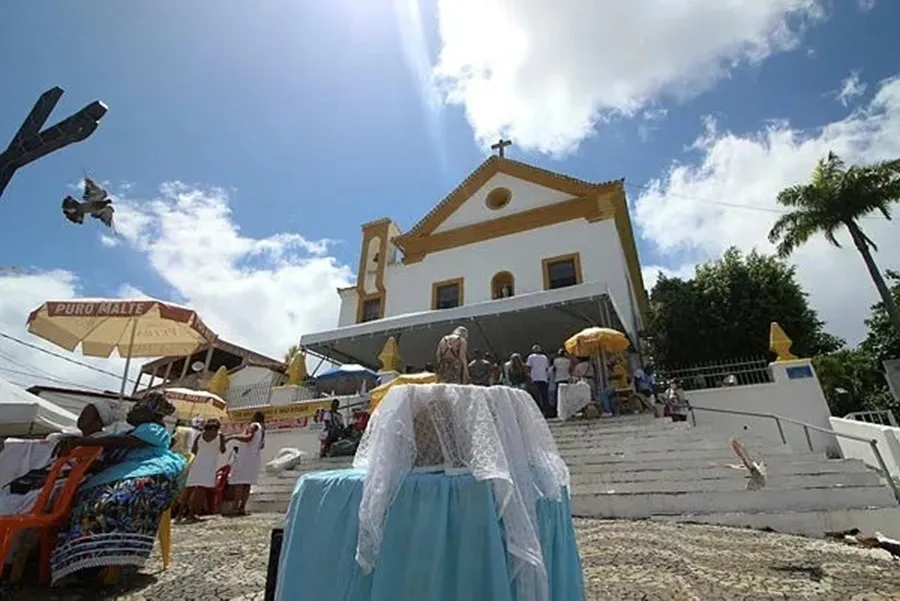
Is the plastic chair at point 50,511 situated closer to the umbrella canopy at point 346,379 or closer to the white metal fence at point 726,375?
the umbrella canopy at point 346,379

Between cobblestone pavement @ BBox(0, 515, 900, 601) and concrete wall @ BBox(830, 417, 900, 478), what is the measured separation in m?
2.69

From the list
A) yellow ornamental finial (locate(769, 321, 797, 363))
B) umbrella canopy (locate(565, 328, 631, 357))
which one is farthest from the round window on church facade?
yellow ornamental finial (locate(769, 321, 797, 363))

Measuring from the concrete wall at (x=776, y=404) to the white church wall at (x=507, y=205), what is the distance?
9.93m

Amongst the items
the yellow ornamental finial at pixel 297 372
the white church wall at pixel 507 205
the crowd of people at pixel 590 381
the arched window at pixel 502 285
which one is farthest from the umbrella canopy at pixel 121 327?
the white church wall at pixel 507 205

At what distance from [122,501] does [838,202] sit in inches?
829

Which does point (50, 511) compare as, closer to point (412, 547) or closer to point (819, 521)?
point (412, 547)

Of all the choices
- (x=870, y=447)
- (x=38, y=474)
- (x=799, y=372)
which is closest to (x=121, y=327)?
(x=38, y=474)

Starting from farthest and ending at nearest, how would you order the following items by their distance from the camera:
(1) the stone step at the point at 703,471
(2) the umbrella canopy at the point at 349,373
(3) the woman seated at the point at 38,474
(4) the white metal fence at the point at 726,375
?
1. (2) the umbrella canopy at the point at 349,373
2. (4) the white metal fence at the point at 726,375
3. (1) the stone step at the point at 703,471
4. (3) the woman seated at the point at 38,474

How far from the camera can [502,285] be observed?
1736 centimetres

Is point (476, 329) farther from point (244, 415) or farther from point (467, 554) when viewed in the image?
point (467, 554)

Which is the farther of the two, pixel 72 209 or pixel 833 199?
pixel 833 199

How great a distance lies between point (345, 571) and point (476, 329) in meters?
12.2

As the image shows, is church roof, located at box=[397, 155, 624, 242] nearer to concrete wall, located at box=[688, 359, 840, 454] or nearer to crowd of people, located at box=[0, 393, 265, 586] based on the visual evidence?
concrete wall, located at box=[688, 359, 840, 454]

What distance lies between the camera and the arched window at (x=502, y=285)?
17062 mm
